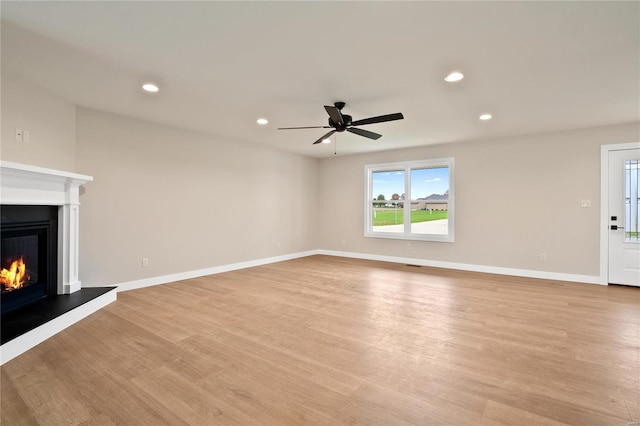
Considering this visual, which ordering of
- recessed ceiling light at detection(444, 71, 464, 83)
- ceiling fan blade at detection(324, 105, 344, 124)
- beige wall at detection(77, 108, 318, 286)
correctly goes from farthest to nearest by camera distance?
beige wall at detection(77, 108, 318, 286) < ceiling fan blade at detection(324, 105, 344, 124) < recessed ceiling light at detection(444, 71, 464, 83)

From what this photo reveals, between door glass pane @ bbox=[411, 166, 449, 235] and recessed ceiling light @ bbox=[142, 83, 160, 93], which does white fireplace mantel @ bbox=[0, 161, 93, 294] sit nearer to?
recessed ceiling light @ bbox=[142, 83, 160, 93]

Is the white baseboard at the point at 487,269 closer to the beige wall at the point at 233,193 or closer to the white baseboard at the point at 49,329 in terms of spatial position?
the beige wall at the point at 233,193

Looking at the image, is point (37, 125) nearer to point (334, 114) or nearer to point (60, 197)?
point (60, 197)

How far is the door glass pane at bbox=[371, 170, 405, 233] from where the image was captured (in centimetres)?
688


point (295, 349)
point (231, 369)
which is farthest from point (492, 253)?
point (231, 369)

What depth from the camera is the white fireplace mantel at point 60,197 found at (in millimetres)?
2686

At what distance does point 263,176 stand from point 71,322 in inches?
162

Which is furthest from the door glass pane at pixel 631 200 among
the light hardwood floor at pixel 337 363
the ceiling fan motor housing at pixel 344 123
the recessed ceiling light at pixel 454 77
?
the ceiling fan motor housing at pixel 344 123

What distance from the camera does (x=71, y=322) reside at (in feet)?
9.95

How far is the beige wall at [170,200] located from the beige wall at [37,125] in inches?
8.1

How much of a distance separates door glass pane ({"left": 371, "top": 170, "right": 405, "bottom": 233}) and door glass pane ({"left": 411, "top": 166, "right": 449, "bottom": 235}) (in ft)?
0.99

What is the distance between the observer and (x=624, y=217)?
15.1ft

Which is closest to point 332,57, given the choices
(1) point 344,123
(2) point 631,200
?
(1) point 344,123

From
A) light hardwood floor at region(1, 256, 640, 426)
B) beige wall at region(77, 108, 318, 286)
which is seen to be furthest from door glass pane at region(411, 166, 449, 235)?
beige wall at region(77, 108, 318, 286)
